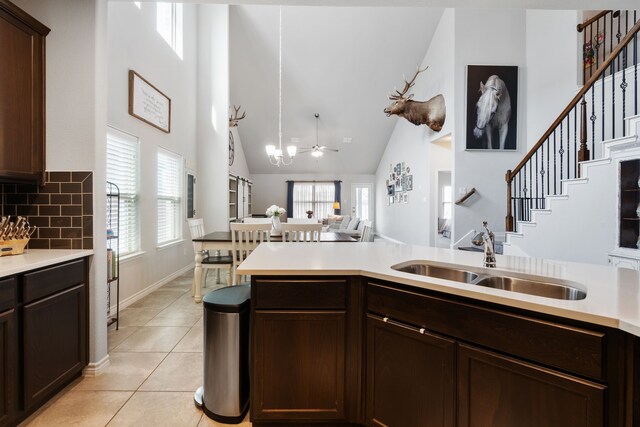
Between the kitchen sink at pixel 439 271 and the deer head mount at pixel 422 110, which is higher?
the deer head mount at pixel 422 110

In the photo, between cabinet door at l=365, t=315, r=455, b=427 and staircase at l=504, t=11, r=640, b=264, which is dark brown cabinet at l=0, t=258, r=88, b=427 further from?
staircase at l=504, t=11, r=640, b=264

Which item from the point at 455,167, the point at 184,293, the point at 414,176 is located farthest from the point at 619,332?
the point at 414,176

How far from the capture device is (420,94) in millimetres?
7117

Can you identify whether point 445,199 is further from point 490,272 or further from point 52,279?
point 52,279

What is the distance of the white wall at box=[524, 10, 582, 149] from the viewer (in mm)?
4820

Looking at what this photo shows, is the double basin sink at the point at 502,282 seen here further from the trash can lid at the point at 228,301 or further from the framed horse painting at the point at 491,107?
the framed horse painting at the point at 491,107

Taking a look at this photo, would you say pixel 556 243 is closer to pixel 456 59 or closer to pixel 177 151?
pixel 456 59

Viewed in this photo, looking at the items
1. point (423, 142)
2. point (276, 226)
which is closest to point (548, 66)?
point (423, 142)

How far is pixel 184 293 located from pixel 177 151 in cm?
218

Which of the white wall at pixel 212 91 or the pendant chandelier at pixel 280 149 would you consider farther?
the pendant chandelier at pixel 280 149

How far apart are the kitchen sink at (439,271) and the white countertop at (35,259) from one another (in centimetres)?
189

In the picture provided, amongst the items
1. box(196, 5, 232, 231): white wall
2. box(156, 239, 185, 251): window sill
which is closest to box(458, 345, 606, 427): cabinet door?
box(156, 239, 185, 251): window sill

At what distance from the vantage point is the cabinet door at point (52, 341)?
5.47ft

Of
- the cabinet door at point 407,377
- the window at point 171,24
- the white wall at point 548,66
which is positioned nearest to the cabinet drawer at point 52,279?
the cabinet door at point 407,377
